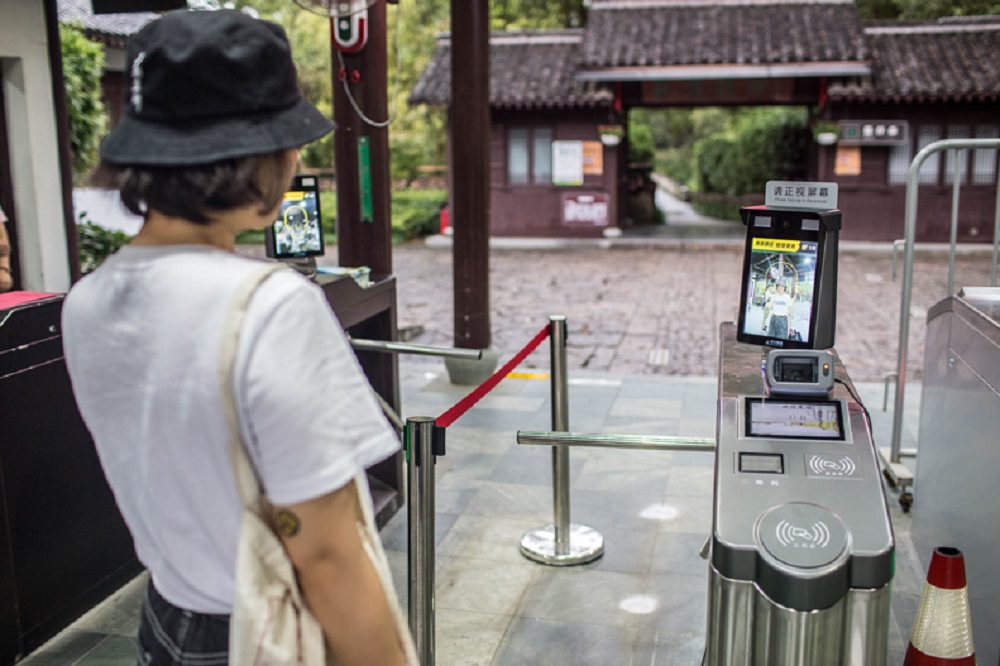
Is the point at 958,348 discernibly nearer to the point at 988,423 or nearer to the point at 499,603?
the point at 988,423

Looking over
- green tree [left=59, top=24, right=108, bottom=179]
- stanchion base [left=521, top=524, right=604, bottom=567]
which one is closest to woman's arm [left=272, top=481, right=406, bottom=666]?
stanchion base [left=521, top=524, right=604, bottom=567]

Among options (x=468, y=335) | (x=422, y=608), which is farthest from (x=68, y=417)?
(x=468, y=335)

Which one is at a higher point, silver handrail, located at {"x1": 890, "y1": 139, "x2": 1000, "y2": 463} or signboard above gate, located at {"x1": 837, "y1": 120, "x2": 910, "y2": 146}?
signboard above gate, located at {"x1": 837, "y1": 120, "x2": 910, "y2": 146}

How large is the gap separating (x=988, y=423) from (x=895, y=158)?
15646 mm

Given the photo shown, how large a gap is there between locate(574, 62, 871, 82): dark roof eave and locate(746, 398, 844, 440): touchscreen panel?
615 inches

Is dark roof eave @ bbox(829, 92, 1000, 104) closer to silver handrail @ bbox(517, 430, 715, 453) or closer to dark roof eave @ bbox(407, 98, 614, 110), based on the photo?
dark roof eave @ bbox(407, 98, 614, 110)

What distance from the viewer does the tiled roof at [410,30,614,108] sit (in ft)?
58.9

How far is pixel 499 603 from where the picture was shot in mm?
3730

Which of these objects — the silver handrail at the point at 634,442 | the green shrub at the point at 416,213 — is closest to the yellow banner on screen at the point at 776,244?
the silver handrail at the point at 634,442

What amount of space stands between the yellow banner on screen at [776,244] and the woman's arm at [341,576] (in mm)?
1963

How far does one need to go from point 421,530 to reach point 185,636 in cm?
123

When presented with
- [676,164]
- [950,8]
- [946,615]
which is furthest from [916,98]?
[676,164]

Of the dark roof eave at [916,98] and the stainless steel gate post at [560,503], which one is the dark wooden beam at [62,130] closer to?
the stainless steel gate post at [560,503]

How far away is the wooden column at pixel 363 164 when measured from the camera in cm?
570
